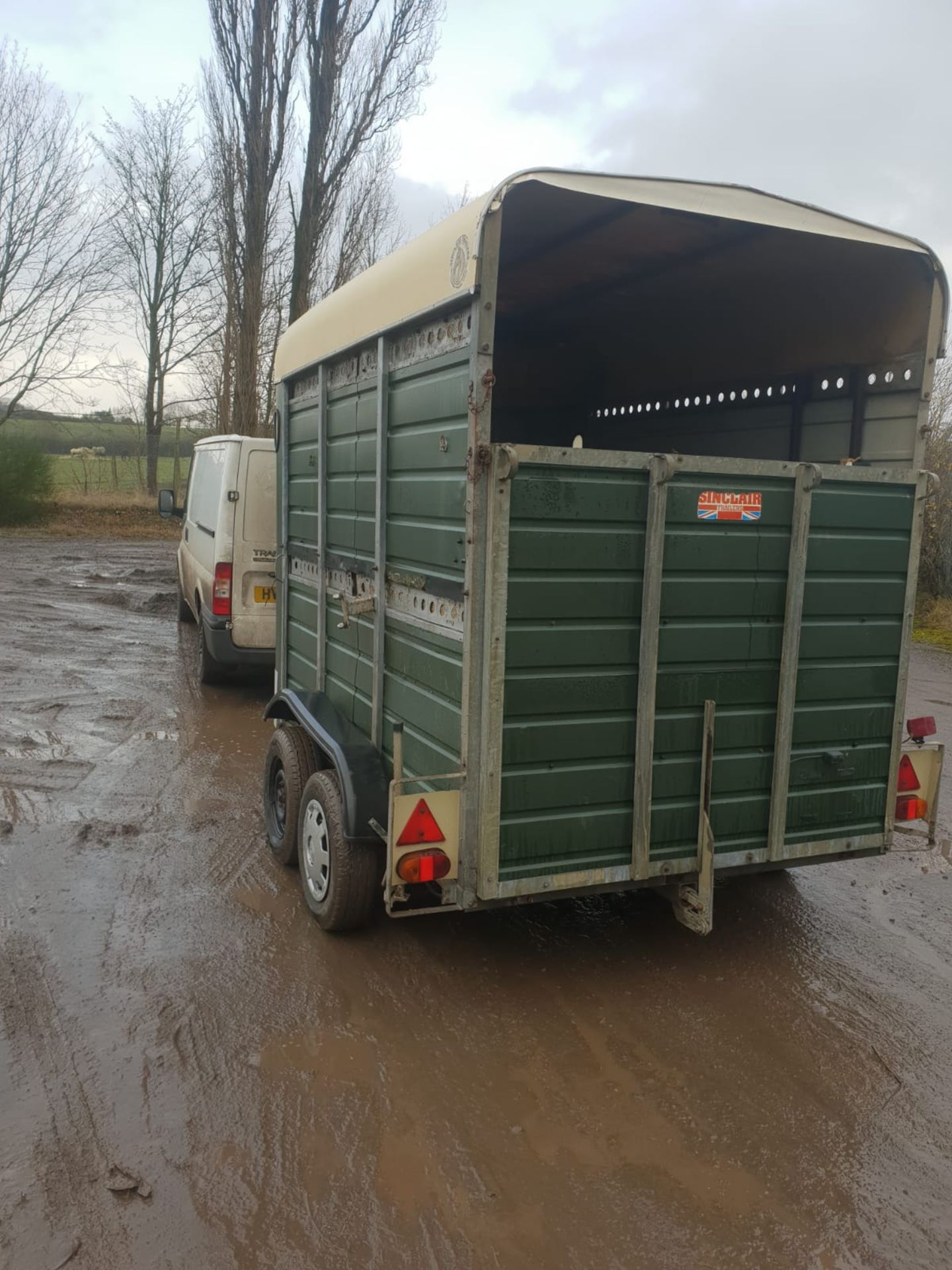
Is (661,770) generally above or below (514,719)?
below

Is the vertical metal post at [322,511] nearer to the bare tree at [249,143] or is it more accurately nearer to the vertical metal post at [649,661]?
the vertical metal post at [649,661]

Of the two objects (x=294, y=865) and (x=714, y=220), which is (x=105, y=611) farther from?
(x=714, y=220)

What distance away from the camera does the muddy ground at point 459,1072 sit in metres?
2.54

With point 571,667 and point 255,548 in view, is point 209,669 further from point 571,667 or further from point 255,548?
point 571,667

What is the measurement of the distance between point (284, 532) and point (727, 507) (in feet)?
9.90

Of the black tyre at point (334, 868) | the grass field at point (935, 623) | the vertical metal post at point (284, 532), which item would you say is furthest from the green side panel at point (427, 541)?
the grass field at point (935, 623)

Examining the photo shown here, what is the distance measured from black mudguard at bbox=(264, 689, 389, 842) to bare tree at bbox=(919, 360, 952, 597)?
40.6ft

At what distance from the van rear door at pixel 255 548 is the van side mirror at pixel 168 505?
2.87 m

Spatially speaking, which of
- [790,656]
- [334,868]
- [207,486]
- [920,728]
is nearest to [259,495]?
[207,486]

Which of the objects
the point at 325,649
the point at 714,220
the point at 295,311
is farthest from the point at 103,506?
the point at 714,220

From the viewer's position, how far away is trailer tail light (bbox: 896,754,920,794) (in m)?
4.12

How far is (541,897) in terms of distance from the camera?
355 centimetres

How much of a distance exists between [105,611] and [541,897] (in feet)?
36.5

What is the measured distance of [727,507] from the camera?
11.8 ft
